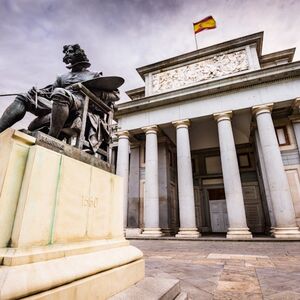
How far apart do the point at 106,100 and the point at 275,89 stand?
40.9ft

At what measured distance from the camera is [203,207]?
18797 mm

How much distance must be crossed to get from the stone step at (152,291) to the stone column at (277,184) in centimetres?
998

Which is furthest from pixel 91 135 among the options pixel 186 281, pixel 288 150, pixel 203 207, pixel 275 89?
pixel 203 207

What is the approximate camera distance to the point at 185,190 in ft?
40.6

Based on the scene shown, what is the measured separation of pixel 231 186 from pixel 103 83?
33.8 feet

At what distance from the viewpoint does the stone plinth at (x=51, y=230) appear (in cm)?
131

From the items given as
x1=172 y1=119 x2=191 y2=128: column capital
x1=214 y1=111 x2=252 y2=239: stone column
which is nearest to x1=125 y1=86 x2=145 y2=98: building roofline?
x1=172 y1=119 x2=191 y2=128: column capital

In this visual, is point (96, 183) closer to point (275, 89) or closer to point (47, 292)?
point (47, 292)

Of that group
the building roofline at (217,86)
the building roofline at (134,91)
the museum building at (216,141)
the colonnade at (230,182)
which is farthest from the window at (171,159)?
the building roofline at (134,91)

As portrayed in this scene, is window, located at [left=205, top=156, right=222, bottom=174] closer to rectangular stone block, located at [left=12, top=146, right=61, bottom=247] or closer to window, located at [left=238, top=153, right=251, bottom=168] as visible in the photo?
window, located at [left=238, top=153, right=251, bottom=168]

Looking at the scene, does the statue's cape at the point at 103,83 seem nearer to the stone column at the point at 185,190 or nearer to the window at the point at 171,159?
the stone column at the point at 185,190

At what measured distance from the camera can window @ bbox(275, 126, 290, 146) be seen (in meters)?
13.2

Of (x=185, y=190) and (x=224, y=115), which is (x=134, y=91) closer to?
(x=224, y=115)

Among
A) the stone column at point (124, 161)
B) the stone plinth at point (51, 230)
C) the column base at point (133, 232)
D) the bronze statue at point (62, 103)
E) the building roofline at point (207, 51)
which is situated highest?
the building roofline at point (207, 51)
